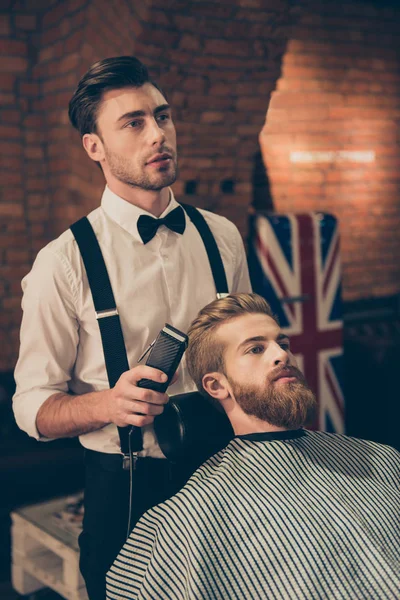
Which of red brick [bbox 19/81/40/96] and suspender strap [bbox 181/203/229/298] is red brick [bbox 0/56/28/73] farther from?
suspender strap [bbox 181/203/229/298]

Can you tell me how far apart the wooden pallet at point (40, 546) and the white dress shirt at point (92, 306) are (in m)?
0.93

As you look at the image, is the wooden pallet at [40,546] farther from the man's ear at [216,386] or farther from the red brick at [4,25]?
the red brick at [4,25]

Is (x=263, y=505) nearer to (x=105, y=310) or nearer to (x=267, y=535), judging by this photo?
(x=267, y=535)

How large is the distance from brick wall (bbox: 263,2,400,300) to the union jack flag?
865mm

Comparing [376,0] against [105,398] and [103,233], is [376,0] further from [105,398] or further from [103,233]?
[105,398]

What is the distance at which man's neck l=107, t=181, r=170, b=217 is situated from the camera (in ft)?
5.37

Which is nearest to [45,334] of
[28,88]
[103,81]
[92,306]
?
[92,306]

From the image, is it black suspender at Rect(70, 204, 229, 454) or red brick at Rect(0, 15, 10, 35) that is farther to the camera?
red brick at Rect(0, 15, 10, 35)

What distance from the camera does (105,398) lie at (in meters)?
1.43

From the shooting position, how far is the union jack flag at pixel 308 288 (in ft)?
11.9

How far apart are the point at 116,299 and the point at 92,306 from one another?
60mm

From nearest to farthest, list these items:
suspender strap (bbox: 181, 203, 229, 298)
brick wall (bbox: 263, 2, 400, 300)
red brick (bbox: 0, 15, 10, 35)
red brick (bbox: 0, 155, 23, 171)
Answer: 1. suspender strap (bbox: 181, 203, 229, 298)
2. red brick (bbox: 0, 15, 10, 35)
3. red brick (bbox: 0, 155, 23, 171)
4. brick wall (bbox: 263, 2, 400, 300)

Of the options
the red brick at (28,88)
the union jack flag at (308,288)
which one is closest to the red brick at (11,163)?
the red brick at (28,88)

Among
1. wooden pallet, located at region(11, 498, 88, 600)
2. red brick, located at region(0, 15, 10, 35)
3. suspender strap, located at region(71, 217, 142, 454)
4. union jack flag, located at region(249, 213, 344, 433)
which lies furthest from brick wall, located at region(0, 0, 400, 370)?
suspender strap, located at region(71, 217, 142, 454)
